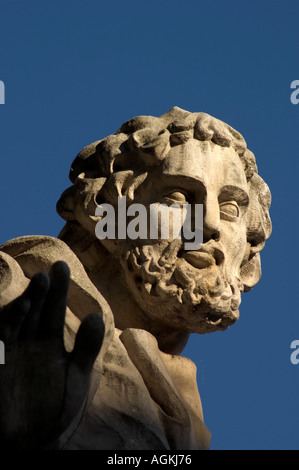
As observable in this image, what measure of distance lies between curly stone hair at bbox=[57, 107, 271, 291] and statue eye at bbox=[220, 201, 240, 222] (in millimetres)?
383

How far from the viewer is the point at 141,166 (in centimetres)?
1157

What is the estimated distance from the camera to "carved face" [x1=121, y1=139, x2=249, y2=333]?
1107 centimetres

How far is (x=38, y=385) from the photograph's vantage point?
368 inches

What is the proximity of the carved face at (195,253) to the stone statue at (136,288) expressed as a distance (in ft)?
0.03

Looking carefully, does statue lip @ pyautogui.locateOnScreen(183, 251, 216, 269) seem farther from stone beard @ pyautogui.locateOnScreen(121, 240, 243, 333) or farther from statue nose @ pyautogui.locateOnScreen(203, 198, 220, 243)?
statue nose @ pyautogui.locateOnScreen(203, 198, 220, 243)

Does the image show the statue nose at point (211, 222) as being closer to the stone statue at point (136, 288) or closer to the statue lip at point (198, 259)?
the stone statue at point (136, 288)

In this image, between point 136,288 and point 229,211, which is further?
point 229,211

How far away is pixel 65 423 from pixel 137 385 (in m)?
1.22

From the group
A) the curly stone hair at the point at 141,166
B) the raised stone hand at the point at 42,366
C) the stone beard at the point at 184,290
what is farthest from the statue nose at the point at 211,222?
the raised stone hand at the point at 42,366

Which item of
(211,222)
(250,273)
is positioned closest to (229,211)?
(211,222)

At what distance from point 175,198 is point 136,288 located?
0.72 m

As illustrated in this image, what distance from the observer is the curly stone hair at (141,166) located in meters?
11.5

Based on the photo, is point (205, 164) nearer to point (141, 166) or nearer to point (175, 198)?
point (175, 198)

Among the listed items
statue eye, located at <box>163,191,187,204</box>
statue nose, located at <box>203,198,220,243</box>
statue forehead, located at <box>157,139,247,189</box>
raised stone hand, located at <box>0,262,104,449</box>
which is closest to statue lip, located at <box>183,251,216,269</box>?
statue nose, located at <box>203,198,220,243</box>
